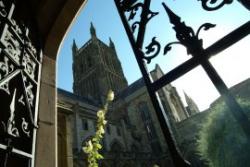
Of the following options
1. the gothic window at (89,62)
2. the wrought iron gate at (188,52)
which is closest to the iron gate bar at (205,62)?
the wrought iron gate at (188,52)

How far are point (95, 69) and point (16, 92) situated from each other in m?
46.9

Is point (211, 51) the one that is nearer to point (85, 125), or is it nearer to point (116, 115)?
point (85, 125)

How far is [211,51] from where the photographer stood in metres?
1.47

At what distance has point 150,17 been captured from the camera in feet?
6.48

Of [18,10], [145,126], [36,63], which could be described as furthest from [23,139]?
[145,126]

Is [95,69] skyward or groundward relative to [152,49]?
skyward

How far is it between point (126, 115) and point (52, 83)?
3703 cm

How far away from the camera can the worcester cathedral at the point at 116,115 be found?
24750mm

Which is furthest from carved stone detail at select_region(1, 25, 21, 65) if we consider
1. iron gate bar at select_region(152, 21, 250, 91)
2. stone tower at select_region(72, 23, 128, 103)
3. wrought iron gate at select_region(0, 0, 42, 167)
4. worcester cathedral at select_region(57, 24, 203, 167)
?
stone tower at select_region(72, 23, 128, 103)

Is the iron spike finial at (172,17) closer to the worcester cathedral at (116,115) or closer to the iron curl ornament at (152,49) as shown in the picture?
the iron curl ornament at (152,49)

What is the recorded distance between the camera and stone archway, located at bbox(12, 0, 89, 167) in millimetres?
2262

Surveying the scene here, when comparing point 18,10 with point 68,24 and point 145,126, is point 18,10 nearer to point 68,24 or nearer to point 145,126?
point 68,24

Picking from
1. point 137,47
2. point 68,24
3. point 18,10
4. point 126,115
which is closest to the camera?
point 137,47

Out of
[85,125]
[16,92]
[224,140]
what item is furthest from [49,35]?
[85,125]
